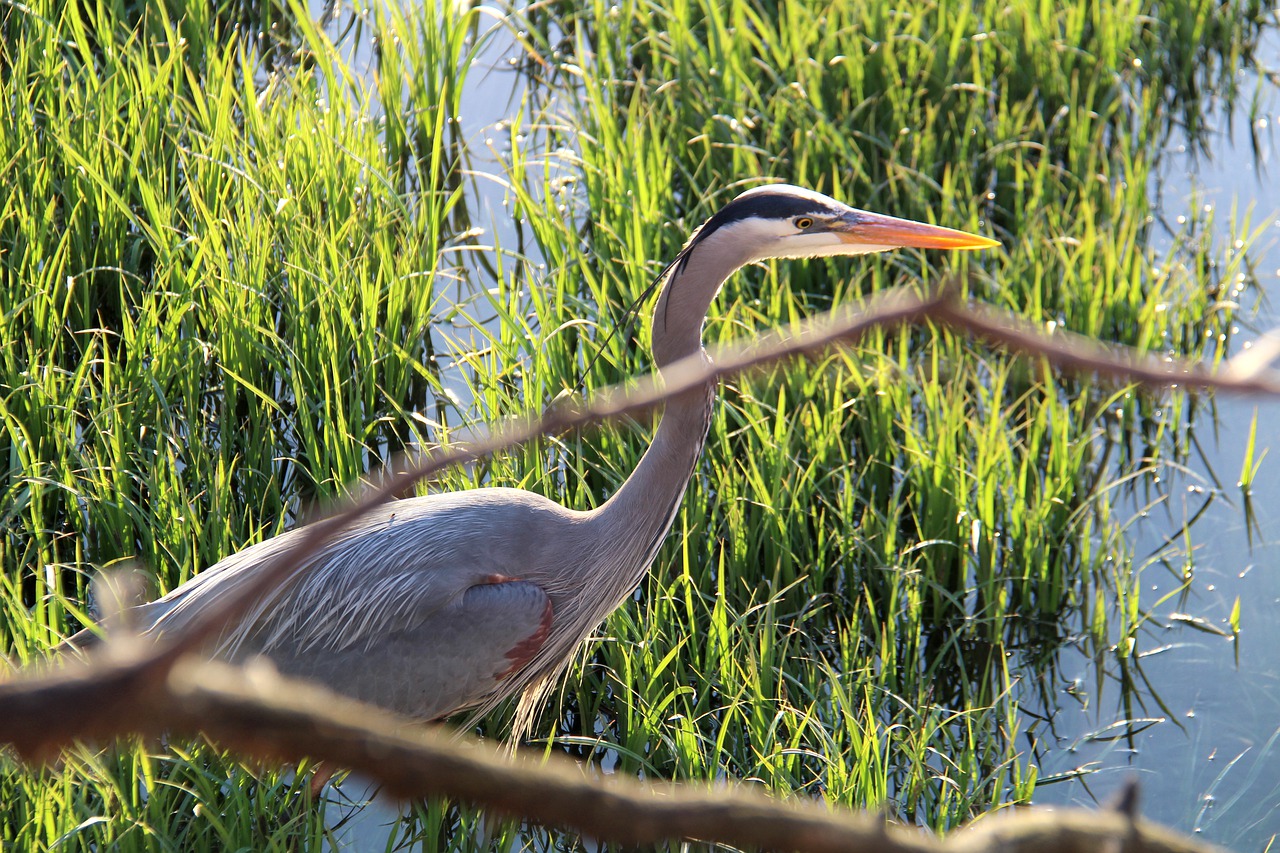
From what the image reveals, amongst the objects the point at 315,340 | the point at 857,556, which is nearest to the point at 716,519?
the point at 857,556

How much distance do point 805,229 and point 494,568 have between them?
105 cm

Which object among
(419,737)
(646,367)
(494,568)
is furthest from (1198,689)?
(419,737)

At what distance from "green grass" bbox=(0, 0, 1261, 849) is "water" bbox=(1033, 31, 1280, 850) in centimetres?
10

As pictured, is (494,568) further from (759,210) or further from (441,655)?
(759,210)

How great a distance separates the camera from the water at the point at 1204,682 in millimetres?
2877

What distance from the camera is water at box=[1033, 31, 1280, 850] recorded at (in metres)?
2.88

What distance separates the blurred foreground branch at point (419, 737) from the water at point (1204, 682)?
2689mm

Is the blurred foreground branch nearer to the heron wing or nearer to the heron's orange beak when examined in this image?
the heron wing

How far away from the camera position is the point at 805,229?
108 inches

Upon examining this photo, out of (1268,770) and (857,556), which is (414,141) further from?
(1268,770)

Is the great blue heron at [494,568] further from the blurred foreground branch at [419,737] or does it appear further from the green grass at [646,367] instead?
the blurred foreground branch at [419,737]

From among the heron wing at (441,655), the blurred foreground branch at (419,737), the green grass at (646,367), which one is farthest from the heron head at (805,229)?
the blurred foreground branch at (419,737)

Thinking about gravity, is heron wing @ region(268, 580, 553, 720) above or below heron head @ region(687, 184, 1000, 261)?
below

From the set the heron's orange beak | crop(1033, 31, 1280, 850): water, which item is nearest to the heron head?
the heron's orange beak
